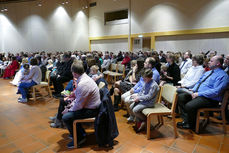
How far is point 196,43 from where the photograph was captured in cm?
974

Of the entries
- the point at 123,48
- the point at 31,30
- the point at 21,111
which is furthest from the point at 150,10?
the point at 21,111

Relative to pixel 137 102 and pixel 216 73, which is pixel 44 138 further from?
pixel 216 73

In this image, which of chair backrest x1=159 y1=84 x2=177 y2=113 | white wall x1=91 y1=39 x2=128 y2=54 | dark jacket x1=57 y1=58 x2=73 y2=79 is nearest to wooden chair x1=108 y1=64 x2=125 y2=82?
dark jacket x1=57 y1=58 x2=73 y2=79

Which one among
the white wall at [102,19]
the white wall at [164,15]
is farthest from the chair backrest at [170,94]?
the white wall at [102,19]

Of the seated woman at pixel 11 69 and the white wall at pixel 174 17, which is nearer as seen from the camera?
the seated woman at pixel 11 69

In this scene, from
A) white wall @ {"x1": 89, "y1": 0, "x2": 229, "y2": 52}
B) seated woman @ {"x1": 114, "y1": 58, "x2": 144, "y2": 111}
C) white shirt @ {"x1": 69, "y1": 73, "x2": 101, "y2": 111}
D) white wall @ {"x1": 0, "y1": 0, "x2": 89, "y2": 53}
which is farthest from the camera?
white wall @ {"x1": 0, "y1": 0, "x2": 89, "y2": 53}

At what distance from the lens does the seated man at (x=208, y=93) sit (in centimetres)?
271

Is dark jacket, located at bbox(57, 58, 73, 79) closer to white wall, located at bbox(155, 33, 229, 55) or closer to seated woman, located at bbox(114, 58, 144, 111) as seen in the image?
seated woman, located at bbox(114, 58, 144, 111)

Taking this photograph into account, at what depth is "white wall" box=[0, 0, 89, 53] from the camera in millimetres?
11609

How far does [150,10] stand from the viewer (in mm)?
11227

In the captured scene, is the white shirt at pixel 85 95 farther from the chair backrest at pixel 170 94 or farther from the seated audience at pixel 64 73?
the seated audience at pixel 64 73

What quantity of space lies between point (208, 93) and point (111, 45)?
11603 mm

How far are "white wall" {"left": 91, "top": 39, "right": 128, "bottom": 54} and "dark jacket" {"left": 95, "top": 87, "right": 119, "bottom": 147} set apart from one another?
1090 centimetres

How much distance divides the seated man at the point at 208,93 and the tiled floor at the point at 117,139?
27cm
